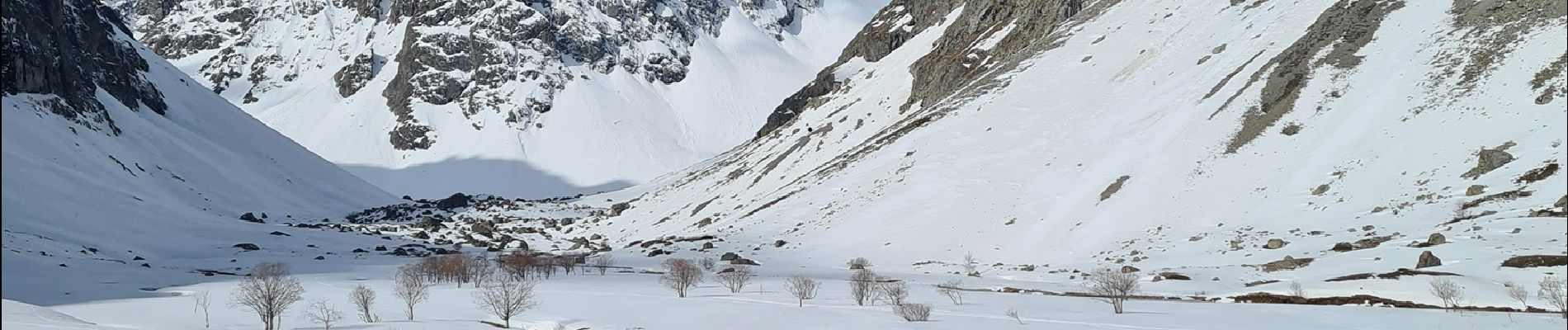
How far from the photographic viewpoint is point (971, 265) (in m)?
38.6

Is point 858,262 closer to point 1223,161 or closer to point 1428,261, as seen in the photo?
point 1223,161

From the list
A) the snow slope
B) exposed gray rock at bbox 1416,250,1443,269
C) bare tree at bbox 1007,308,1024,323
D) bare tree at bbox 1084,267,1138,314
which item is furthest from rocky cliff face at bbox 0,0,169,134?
exposed gray rock at bbox 1416,250,1443,269

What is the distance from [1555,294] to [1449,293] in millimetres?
1776

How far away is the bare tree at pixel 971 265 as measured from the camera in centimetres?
3702

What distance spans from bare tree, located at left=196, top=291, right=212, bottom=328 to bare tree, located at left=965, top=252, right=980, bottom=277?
25074mm

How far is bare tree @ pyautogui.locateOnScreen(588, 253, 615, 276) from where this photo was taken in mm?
43987

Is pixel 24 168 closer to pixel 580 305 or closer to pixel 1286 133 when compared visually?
pixel 580 305

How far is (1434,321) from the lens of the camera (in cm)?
1590

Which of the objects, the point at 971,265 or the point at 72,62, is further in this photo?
the point at 72,62

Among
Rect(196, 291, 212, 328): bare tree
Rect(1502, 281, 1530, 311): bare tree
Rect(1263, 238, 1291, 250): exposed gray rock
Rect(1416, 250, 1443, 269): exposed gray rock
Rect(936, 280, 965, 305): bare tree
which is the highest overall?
Rect(196, 291, 212, 328): bare tree

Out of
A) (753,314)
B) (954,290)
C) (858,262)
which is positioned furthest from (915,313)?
(858,262)

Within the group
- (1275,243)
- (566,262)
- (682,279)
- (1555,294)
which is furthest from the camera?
(566,262)

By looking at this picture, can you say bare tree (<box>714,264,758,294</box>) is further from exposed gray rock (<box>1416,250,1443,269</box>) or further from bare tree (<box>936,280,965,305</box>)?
exposed gray rock (<box>1416,250,1443,269</box>)

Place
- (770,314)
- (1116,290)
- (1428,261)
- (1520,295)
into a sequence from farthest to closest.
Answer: (1116,290)
(1428,261)
(770,314)
(1520,295)
